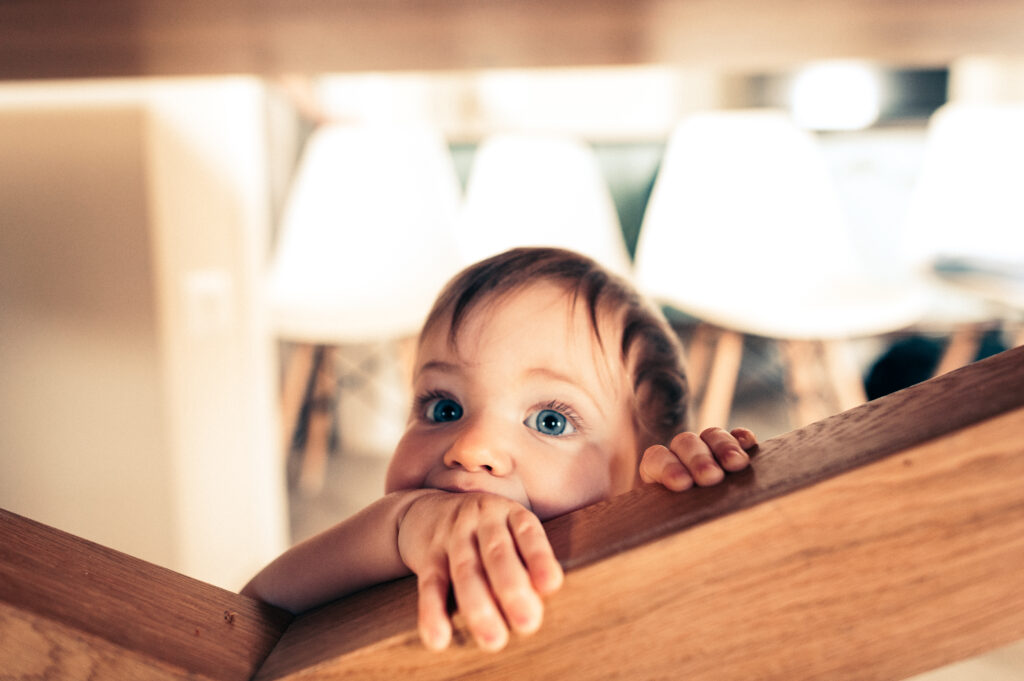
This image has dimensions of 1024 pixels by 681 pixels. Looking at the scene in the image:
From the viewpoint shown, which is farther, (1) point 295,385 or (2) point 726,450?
(1) point 295,385

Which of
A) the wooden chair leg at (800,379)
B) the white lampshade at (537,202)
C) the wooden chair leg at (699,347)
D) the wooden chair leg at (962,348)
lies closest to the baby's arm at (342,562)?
the white lampshade at (537,202)

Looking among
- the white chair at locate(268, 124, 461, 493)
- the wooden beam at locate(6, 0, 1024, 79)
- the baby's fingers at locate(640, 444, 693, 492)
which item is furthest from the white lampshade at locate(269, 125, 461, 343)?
the baby's fingers at locate(640, 444, 693, 492)

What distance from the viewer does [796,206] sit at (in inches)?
85.7

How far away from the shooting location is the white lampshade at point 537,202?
219 centimetres

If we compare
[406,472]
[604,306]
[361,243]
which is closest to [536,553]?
[406,472]

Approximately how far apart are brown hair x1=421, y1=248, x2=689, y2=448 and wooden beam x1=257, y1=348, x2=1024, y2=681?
0.38 metres

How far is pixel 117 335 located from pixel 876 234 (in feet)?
10.4

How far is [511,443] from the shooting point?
611mm

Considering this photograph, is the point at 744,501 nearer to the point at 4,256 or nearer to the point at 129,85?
the point at 4,256

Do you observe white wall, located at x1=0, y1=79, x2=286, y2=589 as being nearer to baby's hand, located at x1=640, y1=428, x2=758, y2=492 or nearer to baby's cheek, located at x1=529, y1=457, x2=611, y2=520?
baby's cheek, located at x1=529, y1=457, x2=611, y2=520

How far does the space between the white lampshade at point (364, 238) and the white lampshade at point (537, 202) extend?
0.42 ft

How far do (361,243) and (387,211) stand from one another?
0.40 feet

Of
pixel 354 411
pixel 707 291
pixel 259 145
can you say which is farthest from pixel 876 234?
pixel 259 145

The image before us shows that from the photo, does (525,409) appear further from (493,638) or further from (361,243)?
(361,243)
